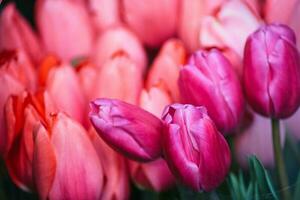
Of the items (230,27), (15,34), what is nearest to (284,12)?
(230,27)

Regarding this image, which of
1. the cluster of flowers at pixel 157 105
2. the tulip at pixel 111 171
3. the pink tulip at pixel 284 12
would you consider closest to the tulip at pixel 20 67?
the cluster of flowers at pixel 157 105

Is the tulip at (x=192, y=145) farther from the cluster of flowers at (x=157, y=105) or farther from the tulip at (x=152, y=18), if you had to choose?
the tulip at (x=152, y=18)

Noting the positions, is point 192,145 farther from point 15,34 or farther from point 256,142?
point 15,34

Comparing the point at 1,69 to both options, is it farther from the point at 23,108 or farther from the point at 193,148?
the point at 193,148

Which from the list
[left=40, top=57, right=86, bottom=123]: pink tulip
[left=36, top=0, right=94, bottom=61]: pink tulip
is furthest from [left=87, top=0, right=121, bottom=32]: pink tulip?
[left=40, top=57, right=86, bottom=123]: pink tulip

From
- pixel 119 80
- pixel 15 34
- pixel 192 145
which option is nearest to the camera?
pixel 192 145

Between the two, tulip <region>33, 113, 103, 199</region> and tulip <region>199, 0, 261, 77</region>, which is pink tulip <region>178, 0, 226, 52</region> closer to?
tulip <region>199, 0, 261, 77</region>

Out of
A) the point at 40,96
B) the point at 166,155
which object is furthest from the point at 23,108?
the point at 166,155
